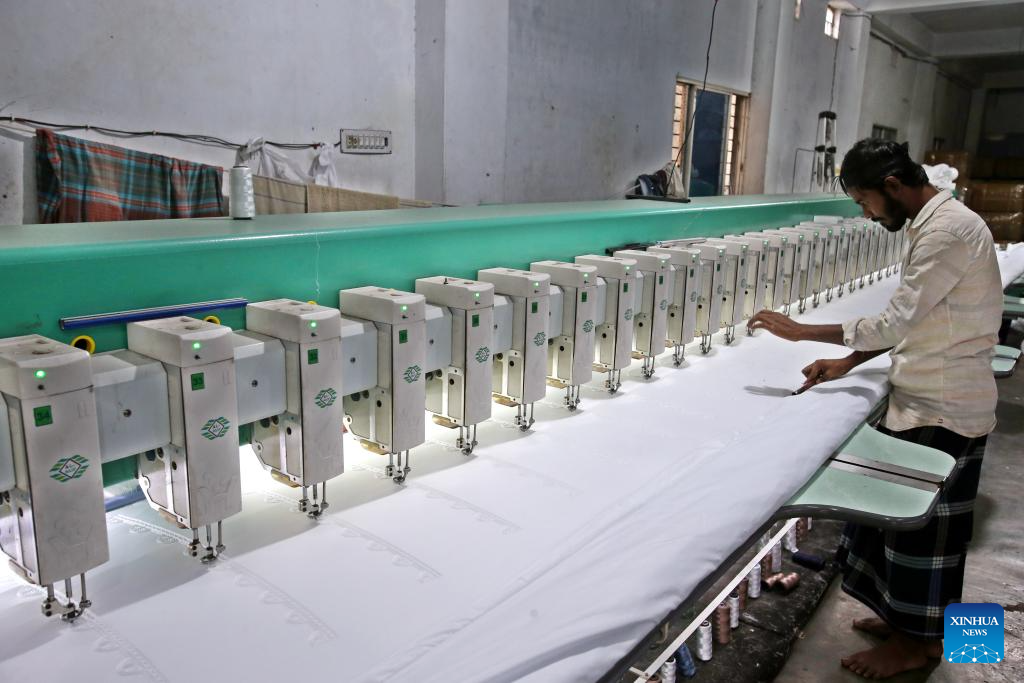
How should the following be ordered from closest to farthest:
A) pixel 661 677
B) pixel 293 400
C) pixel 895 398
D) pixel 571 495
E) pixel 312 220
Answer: pixel 293 400 → pixel 571 495 → pixel 312 220 → pixel 661 677 → pixel 895 398

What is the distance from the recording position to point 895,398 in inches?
81.4

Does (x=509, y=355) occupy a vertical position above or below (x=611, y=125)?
below

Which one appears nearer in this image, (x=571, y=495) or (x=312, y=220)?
(x=571, y=495)

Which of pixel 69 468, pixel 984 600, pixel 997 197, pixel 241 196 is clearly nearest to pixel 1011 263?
pixel 984 600

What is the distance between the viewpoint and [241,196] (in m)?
1.58

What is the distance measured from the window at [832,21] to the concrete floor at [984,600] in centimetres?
667

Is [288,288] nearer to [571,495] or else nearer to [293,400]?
[293,400]

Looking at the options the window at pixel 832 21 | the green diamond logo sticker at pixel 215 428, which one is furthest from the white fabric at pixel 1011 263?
the window at pixel 832 21

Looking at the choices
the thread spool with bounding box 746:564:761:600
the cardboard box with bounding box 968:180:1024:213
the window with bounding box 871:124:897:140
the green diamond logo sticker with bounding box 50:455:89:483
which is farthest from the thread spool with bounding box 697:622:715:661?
the cardboard box with bounding box 968:180:1024:213

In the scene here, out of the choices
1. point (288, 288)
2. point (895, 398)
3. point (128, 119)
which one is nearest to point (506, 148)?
point (128, 119)

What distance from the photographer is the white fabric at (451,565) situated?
3.10ft

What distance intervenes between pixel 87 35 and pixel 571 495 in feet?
9.95

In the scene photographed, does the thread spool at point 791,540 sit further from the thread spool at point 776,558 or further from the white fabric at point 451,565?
the white fabric at point 451,565

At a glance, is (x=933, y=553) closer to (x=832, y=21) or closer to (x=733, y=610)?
(x=733, y=610)
